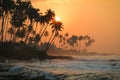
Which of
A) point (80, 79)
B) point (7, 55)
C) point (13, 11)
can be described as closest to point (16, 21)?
point (13, 11)

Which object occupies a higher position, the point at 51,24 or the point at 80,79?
the point at 51,24

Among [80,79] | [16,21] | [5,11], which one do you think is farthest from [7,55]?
[80,79]

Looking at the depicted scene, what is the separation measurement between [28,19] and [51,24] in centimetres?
996

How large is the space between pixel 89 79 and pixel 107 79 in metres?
2.08

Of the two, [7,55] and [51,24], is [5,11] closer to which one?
[7,55]

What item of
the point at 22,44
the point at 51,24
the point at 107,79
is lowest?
the point at 107,79

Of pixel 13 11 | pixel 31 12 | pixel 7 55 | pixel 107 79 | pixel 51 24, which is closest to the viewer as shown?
pixel 107 79

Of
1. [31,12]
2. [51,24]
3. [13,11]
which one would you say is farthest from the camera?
[51,24]

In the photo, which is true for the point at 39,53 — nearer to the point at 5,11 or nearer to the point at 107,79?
the point at 5,11

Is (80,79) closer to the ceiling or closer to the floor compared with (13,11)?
closer to the floor

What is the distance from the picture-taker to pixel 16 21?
322ft

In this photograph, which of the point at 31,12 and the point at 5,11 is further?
the point at 31,12

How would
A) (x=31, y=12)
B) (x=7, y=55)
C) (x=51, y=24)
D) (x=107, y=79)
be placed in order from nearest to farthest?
(x=107, y=79) < (x=7, y=55) < (x=31, y=12) < (x=51, y=24)

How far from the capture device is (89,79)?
108ft
